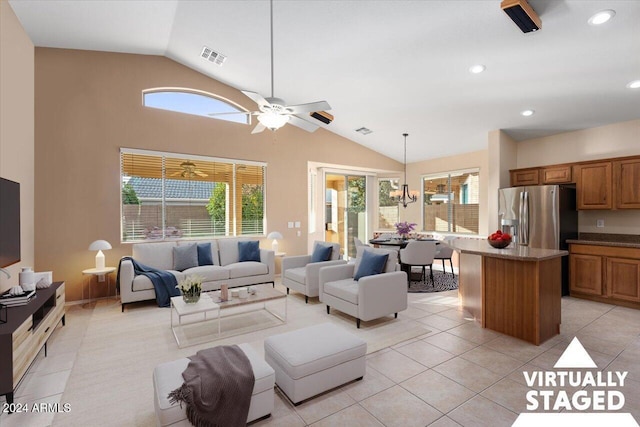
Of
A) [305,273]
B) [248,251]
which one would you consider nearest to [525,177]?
[305,273]

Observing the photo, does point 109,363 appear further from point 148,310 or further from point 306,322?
point 306,322

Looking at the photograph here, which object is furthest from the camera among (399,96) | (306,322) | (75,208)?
(399,96)

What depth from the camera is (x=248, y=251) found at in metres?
5.77

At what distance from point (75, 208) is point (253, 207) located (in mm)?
2986

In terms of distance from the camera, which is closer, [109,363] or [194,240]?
[109,363]

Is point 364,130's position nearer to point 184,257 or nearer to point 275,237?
point 275,237

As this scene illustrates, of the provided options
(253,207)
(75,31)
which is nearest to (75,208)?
(75,31)

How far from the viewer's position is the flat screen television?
302 cm

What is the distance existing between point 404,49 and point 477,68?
1.00 m

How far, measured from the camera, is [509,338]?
Result: 334 centimetres

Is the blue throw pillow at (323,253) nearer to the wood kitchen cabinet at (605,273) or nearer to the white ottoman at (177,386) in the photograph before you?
the white ottoman at (177,386)

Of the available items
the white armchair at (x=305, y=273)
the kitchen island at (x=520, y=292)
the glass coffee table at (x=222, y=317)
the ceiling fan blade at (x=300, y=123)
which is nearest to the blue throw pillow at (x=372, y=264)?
the white armchair at (x=305, y=273)

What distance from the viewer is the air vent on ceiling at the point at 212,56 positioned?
489cm

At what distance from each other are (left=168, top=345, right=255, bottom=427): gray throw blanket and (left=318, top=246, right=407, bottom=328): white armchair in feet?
6.01
